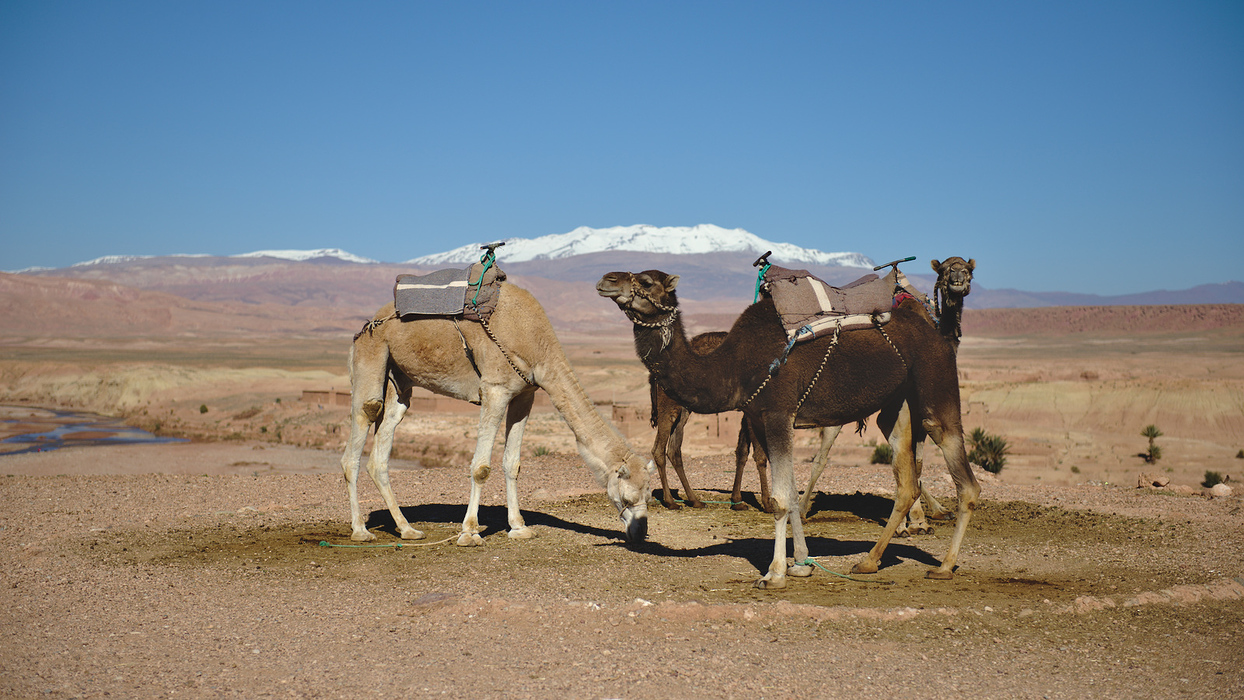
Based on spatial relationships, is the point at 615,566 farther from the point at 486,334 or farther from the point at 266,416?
the point at 266,416

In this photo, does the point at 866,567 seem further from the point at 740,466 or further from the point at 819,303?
the point at 740,466

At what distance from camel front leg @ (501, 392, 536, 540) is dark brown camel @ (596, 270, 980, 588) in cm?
260

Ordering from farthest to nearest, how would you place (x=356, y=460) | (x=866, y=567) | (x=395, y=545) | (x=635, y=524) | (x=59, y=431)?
(x=59, y=431), (x=356, y=460), (x=395, y=545), (x=635, y=524), (x=866, y=567)

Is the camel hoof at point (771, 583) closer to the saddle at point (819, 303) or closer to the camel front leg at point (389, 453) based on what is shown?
the saddle at point (819, 303)

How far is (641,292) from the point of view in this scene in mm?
7871

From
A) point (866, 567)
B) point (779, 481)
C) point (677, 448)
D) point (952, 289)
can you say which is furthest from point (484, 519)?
point (952, 289)

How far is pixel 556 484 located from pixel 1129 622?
9999 mm

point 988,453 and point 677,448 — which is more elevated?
point 677,448

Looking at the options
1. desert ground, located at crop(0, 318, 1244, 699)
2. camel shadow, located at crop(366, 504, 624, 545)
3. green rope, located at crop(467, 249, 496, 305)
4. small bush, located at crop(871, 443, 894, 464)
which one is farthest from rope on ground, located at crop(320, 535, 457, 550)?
small bush, located at crop(871, 443, 894, 464)

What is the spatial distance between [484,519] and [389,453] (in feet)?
6.71

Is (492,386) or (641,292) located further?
(492,386)

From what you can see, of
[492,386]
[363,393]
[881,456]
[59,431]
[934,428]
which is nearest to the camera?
[934,428]

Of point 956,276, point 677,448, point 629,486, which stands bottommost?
point 677,448

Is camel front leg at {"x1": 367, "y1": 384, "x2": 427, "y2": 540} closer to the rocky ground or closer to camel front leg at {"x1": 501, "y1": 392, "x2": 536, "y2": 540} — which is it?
the rocky ground
